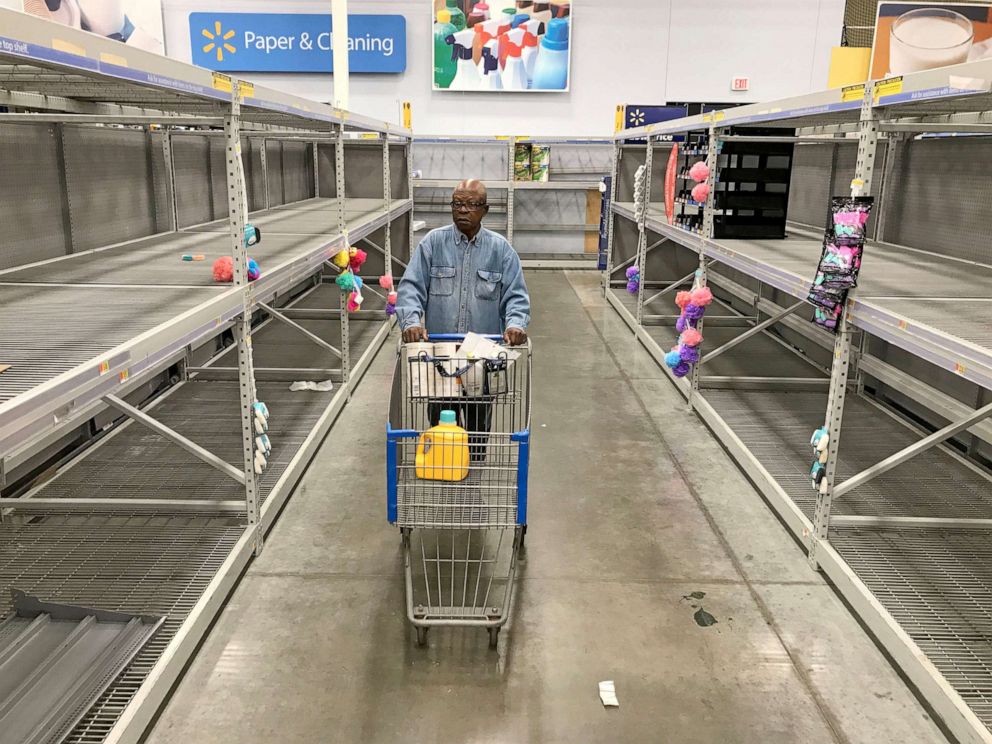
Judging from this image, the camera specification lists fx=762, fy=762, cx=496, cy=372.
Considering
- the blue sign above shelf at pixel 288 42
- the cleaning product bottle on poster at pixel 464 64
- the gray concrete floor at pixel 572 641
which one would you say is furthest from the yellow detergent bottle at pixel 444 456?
the blue sign above shelf at pixel 288 42

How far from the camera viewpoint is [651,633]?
2834 millimetres

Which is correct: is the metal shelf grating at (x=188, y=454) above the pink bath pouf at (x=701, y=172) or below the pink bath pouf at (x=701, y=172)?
below

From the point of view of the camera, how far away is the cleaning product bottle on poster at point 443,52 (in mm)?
10617

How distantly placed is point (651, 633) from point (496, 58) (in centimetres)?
960

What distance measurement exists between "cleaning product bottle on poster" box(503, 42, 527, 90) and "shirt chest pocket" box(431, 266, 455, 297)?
8285 mm

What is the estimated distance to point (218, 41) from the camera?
10.6 metres

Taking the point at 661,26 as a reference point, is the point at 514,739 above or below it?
below

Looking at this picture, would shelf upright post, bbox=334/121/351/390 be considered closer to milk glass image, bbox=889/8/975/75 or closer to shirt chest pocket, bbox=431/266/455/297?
shirt chest pocket, bbox=431/266/455/297

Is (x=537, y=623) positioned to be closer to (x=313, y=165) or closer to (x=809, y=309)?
(x=809, y=309)

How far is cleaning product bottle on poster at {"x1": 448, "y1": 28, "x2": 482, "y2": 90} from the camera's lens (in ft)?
35.0

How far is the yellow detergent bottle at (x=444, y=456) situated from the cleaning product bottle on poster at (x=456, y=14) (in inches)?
363

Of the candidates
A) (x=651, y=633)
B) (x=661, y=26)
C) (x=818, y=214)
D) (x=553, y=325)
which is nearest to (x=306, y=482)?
(x=651, y=633)

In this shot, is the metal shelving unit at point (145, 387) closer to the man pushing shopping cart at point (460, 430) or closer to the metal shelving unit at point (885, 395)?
the man pushing shopping cart at point (460, 430)

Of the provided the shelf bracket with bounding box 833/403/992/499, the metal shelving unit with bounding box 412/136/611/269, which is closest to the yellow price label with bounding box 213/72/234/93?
the shelf bracket with bounding box 833/403/992/499
